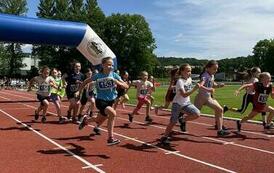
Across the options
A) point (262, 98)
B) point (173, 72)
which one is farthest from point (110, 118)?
point (173, 72)

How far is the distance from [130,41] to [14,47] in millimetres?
20549

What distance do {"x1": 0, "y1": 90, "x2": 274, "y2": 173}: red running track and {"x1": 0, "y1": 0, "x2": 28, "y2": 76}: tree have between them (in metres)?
63.4

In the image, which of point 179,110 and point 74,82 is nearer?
point 179,110

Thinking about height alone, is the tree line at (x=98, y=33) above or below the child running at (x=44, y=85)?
above

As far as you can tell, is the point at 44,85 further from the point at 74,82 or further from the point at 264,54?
the point at 264,54

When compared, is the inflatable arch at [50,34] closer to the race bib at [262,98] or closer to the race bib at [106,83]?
the race bib at [106,83]

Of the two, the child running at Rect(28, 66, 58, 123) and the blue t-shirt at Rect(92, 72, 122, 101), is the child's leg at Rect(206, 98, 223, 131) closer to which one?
the blue t-shirt at Rect(92, 72, 122, 101)

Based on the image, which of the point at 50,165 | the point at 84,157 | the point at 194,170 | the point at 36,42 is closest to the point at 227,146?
the point at 194,170

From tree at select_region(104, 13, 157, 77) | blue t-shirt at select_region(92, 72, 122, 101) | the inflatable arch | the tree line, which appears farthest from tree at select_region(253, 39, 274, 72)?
blue t-shirt at select_region(92, 72, 122, 101)

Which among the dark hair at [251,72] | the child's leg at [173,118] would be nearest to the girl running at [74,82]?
the child's leg at [173,118]

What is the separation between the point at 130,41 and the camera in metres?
76.9

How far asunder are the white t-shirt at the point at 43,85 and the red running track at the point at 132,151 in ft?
4.70

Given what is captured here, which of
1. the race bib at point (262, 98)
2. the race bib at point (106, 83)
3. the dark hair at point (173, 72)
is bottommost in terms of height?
the race bib at point (262, 98)

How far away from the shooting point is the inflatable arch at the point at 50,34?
16.7m
